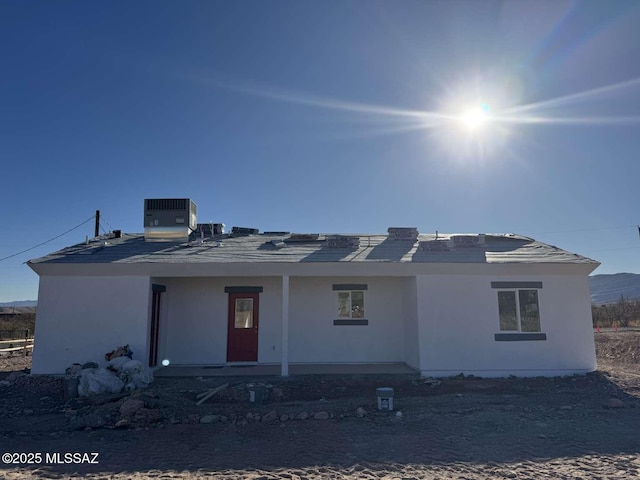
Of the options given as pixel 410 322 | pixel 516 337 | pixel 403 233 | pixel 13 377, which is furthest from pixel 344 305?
pixel 13 377

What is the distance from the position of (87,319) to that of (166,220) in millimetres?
4152

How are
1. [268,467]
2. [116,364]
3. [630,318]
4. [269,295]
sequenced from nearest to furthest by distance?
[268,467], [116,364], [269,295], [630,318]

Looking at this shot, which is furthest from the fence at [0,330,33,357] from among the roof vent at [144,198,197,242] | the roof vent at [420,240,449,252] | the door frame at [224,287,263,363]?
the roof vent at [420,240,449,252]

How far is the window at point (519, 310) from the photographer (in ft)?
39.1

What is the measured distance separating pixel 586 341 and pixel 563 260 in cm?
231

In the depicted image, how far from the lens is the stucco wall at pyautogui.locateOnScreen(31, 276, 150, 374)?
11461 millimetres

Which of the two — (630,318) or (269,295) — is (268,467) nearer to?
(269,295)

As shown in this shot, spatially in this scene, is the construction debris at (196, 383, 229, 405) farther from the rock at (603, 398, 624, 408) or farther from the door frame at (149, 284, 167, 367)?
the rock at (603, 398, 624, 408)

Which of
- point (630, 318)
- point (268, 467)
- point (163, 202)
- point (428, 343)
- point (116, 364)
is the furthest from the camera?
point (630, 318)

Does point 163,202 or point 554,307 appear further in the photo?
point 163,202

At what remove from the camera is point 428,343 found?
1172 centimetres

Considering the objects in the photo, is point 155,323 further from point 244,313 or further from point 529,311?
point 529,311

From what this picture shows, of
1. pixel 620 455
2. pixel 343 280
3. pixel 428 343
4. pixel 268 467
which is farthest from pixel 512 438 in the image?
pixel 343 280

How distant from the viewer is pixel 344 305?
1378 cm
